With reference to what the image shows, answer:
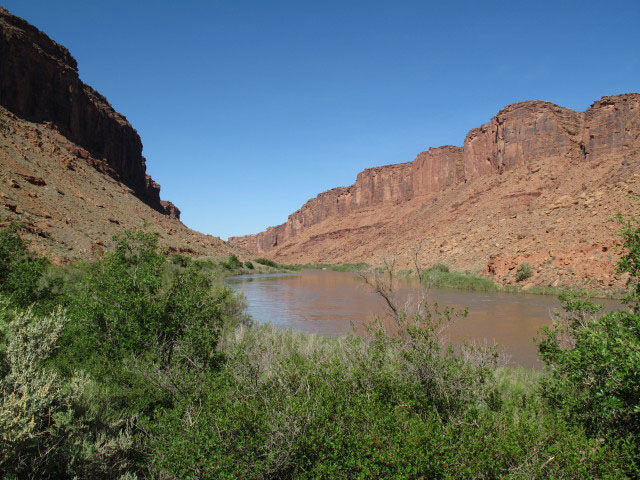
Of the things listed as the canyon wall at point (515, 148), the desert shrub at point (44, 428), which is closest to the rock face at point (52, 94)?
the desert shrub at point (44, 428)

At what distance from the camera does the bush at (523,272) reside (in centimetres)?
2647

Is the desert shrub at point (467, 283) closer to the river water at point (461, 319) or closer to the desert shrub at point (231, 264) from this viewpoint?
the river water at point (461, 319)

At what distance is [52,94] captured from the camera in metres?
44.4

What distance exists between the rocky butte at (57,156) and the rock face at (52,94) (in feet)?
0.33

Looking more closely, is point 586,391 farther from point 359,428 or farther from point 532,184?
point 532,184

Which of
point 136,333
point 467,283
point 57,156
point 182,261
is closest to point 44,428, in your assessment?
point 136,333

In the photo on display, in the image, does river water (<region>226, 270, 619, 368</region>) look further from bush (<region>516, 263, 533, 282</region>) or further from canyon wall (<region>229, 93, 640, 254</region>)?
canyon wall (<region>229, 93, 640, 254</region>)

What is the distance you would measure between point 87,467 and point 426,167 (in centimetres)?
8881

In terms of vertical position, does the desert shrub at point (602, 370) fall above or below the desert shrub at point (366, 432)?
above

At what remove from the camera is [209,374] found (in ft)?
18.1

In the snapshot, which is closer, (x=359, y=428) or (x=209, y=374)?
(x=359, y=428)

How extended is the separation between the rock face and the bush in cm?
4680

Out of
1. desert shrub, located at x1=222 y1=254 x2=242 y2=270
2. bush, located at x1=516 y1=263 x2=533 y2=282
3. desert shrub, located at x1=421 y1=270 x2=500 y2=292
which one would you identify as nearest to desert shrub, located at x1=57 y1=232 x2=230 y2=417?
desert shrub, located at x1=421 y1=270 x2=500 y2=292

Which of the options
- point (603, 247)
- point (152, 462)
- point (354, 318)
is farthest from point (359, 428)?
point (603, 247)
